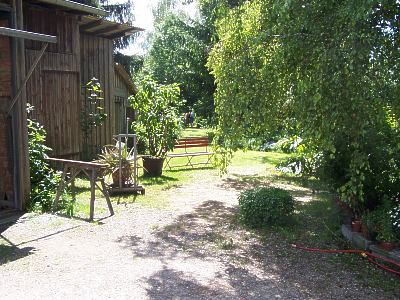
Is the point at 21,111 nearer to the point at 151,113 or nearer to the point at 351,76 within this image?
the point at 151,113

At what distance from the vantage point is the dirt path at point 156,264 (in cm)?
484

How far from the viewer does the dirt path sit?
4.84 metres

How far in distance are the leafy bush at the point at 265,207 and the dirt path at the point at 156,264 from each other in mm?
310

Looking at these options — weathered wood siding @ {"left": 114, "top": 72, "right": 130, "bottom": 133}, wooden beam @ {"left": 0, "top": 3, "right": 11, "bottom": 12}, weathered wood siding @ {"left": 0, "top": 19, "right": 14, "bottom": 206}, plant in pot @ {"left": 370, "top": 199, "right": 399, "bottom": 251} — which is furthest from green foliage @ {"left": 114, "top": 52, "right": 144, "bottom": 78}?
plant in pot @ {"left": 370, "top": 199, "right": 399, "bottom": 251}

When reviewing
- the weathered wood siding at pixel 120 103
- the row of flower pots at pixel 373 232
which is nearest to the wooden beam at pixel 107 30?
the weathered wood siding at pixel 120 103

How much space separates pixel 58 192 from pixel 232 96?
12.3 ft

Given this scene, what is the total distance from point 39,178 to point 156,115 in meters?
4.34

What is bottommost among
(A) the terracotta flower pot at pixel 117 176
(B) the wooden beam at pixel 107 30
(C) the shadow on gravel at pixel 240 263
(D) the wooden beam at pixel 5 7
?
(C) the shadow on gravel at pixel 240 263

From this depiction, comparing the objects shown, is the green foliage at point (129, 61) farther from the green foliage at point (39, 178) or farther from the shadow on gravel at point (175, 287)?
the shadow on gravel at point (175, 287)

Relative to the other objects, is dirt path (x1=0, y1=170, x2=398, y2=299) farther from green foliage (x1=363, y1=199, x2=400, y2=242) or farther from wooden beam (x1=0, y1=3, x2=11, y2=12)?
wooden beam (x1=0, y1=3, x2=11, y2=12)

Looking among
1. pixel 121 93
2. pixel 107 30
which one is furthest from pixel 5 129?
pixel 121 93

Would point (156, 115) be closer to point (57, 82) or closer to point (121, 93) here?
point (57, 82)

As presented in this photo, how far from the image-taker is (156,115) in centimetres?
1207

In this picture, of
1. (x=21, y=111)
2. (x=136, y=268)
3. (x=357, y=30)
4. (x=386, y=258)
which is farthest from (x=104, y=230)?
(x=357, y=30)
